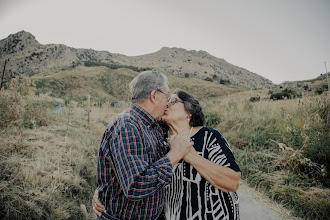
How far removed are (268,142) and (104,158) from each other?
4839mm

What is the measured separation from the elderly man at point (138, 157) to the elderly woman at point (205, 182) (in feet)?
0.67

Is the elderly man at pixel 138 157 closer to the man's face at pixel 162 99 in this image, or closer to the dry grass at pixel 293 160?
the man's face at pixel 162 99

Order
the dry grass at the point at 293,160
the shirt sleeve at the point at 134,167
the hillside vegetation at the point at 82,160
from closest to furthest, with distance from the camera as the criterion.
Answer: the shirt sleeve at the point at 134,167 → the hillside vegetation at the point at 82,160 → the dry grass at the point at 293,160

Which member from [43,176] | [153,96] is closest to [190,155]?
[153,96]

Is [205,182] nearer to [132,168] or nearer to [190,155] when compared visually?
[190,155]

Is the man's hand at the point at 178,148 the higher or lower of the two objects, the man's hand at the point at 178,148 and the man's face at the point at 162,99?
the lower

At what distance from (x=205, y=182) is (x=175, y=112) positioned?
0.76 metres

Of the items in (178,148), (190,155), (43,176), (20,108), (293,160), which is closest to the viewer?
(178,148)

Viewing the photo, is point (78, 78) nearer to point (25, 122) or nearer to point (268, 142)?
point (25, 122)

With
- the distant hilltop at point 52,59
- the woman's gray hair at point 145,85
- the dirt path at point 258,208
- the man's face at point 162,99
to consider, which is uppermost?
the distant hilltop at point 52,59

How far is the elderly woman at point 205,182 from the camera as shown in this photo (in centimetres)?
152

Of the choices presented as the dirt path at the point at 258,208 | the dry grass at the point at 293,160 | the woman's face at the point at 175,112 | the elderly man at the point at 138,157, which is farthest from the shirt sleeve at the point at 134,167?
the dry grass at the point at 293,160

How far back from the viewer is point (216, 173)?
1.50 meters

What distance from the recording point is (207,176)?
1518mm
